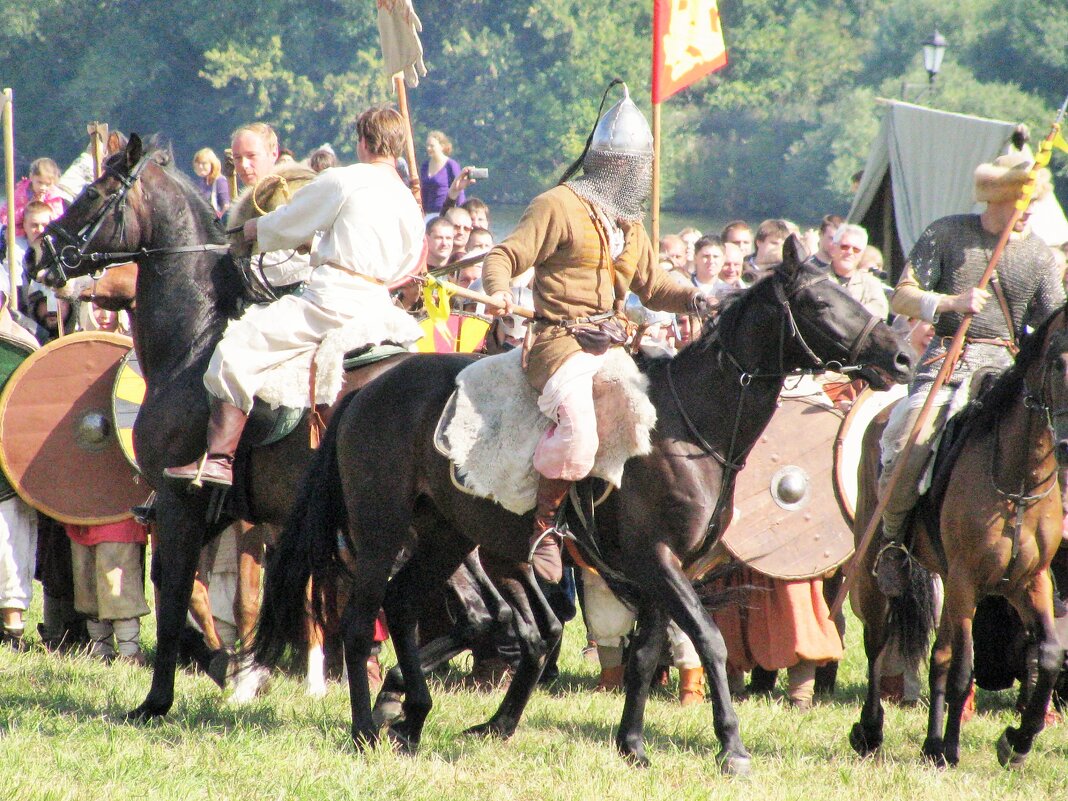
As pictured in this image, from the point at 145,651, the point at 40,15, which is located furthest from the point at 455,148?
the point at 145,651

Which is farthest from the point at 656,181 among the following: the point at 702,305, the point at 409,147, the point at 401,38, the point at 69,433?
the point at 69,433

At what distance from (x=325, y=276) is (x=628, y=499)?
178 centimetres

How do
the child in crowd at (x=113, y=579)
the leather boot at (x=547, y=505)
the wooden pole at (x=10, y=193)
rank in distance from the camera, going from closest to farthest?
the leather boot at (x=547, y=505) < the child in crowd at (x=113, y=579) < the wooden pole at (x=10, y=193)

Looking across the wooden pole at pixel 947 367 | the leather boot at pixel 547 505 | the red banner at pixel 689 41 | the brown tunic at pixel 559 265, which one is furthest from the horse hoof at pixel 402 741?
the red banner at pixel 689 41

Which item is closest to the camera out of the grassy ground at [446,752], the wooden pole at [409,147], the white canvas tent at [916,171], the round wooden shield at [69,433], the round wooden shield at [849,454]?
the grassy ground at [446,752]

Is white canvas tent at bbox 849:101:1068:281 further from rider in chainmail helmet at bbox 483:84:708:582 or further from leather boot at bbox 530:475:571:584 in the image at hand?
leather boot at bbox 530:475:571:584

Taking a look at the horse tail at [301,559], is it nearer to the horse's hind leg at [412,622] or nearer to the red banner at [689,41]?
the horse's hind leg at [412,622]

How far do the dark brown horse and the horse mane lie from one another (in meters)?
2.58

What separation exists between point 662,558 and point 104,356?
12.1ft

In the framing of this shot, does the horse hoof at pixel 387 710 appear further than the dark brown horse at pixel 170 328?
No

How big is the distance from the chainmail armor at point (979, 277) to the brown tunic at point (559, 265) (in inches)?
57.3

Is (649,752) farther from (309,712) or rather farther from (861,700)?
(861,700)

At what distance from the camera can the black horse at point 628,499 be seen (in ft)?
18.2

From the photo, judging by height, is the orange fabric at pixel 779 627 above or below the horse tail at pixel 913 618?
below
